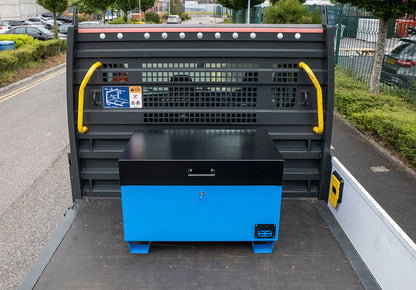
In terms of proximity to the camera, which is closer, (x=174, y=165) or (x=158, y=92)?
(x=174, y=165)

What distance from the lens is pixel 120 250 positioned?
8.29ft

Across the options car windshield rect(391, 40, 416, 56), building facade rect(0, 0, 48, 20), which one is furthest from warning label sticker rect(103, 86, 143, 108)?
building facade rect(0, 0, 48, 20)

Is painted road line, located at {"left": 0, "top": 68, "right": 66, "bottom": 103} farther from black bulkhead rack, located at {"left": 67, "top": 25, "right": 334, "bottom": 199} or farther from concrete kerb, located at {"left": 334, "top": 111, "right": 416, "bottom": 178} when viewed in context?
black bulkhead rack, located at {"left": 67, "top": 25, "right": 334, "bottom": 199}

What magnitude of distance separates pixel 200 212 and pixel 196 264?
0.31 m

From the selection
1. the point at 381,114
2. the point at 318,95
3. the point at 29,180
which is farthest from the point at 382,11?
the point at 29,180

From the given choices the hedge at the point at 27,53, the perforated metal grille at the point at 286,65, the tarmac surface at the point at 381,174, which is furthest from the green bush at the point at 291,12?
the perforated metal grille at the point at 286,65

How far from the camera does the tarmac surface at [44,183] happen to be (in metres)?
4.24

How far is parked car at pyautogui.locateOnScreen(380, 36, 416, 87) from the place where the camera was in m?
9.35

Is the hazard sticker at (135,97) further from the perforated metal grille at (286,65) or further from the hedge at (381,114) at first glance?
the hedge at (381,114)

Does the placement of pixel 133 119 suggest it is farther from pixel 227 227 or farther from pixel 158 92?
pixel 227 227

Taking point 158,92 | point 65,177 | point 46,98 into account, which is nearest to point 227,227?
point 158,92

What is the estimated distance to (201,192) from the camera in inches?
92.4

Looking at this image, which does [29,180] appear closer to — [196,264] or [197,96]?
[197,96]

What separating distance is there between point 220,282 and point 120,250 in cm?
72
